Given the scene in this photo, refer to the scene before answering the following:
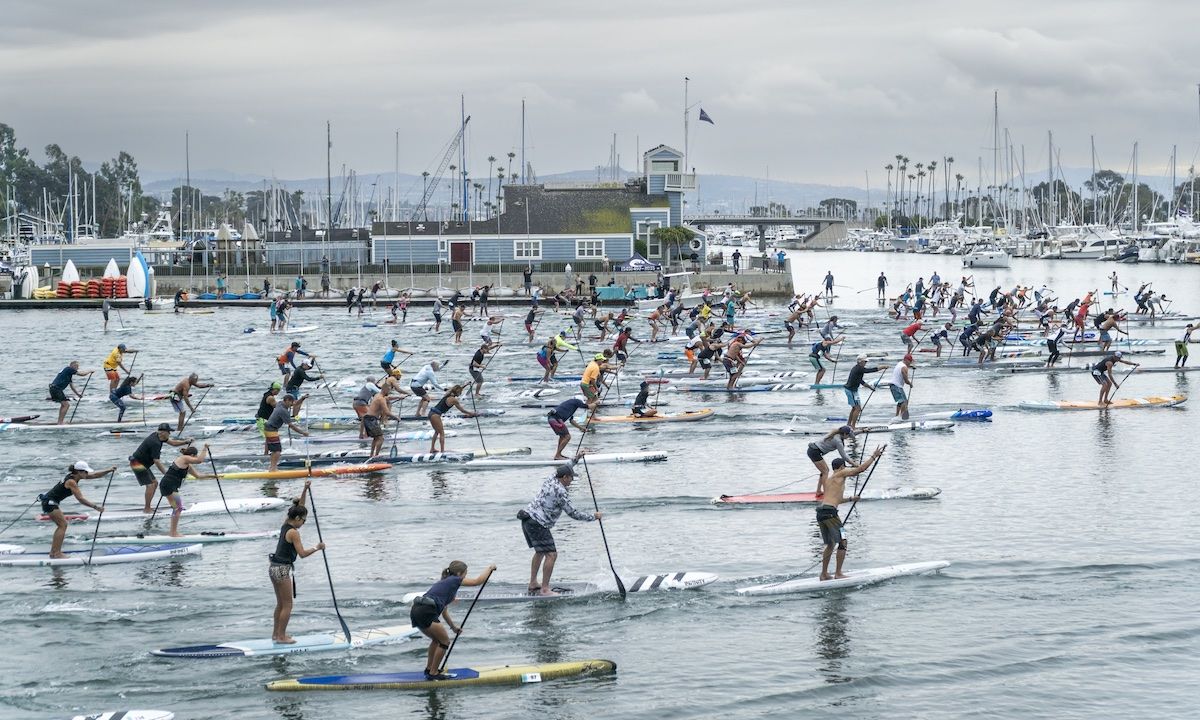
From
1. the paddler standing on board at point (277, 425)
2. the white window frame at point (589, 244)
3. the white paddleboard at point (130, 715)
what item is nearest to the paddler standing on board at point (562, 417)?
the paddler standing on board at point (277, 425)

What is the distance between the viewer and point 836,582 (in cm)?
1977

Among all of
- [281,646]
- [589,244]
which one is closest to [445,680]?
[281,646]

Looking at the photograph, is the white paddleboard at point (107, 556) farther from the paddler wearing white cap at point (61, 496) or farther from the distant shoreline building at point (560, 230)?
the distant shoreline building at point (560, 230)

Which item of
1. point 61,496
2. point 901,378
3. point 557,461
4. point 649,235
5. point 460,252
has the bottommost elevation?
point 557,461

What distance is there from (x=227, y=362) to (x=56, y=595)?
34582mm

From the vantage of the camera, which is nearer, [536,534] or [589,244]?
[536,534]

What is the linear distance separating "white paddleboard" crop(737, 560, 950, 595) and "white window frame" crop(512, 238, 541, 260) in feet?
241

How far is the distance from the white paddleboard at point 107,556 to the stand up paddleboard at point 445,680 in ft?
21.6

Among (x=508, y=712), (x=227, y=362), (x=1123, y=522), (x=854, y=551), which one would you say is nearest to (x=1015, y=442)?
(x=1123, y=522)

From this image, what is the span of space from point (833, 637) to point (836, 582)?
6.42ft

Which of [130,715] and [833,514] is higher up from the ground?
[833,514]

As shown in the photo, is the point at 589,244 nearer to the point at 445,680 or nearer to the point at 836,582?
the point at 836,582

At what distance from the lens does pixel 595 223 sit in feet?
309

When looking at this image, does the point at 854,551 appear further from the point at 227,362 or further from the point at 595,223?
the point at 595,223
